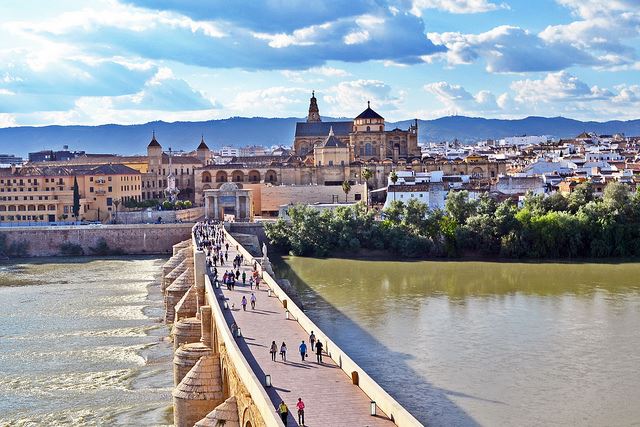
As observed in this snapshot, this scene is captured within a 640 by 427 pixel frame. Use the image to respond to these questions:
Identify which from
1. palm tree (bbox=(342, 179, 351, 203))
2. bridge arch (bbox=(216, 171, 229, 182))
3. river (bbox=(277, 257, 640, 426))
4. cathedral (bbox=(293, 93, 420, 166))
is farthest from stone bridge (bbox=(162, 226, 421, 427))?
bridge arch (bbox=(216, 171, 229, 182))

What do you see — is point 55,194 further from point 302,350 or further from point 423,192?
point 302,350

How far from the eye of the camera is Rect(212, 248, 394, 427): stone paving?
15133 millimetres

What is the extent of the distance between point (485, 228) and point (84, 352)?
2786cm

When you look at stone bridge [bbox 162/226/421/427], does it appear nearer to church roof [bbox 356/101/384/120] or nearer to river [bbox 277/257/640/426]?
river [bbox 277/257/640/426]

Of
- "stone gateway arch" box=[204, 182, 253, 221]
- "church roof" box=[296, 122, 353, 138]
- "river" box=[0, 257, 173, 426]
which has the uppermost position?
"church roof" box=[296, 122, 353, 138]

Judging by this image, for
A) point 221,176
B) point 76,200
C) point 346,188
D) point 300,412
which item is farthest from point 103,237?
point 300,412

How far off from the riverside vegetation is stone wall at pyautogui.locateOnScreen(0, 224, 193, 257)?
8.94 m

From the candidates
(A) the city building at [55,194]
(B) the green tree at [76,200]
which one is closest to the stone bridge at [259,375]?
(B) the green tree at [76,200]

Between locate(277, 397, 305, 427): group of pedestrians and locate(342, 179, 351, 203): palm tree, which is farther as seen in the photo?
locate(342, 179, 351, 203): palm tree

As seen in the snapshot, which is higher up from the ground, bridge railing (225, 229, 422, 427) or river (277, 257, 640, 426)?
bridge railing (225, 229, 422, 427)

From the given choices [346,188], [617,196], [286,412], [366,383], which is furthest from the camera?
[346,188]

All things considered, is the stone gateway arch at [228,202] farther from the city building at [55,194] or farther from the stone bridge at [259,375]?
the stone bridge at [259,375]

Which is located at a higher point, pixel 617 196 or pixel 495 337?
pixel 617 196

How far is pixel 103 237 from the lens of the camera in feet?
202
